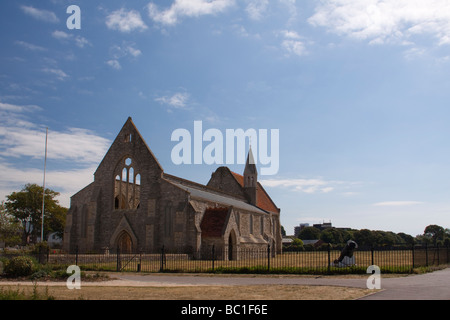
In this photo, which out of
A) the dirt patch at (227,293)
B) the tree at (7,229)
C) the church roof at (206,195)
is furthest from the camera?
the tree at (7,229)

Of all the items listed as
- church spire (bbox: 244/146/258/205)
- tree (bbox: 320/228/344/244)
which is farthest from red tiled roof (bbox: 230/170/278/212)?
tree (bbox: 320/228/344/244)

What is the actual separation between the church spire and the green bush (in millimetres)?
48290

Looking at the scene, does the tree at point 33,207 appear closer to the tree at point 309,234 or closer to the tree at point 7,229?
the tree at point 7,229

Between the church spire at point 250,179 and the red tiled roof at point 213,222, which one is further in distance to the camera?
the church spire at point 250,179

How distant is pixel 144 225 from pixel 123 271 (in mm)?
18121

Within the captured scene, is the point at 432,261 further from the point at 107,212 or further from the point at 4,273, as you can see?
the point at 107,212

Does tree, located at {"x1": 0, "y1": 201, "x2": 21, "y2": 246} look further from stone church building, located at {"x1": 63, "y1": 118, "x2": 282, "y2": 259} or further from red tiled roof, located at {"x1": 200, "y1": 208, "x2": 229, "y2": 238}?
red tiled roof, located at {"x1": 200, "y1": 208, "x2": 229, "y2": 238}

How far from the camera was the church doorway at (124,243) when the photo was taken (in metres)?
44.6

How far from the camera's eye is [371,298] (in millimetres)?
12250

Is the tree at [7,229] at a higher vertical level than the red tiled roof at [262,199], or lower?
lower

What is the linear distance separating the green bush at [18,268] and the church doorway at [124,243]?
940 inches

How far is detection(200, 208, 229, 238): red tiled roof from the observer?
1618 inches

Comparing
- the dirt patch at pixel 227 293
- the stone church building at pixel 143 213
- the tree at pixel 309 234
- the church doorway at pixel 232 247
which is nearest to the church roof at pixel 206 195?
the stone church building at pixel 143 213
